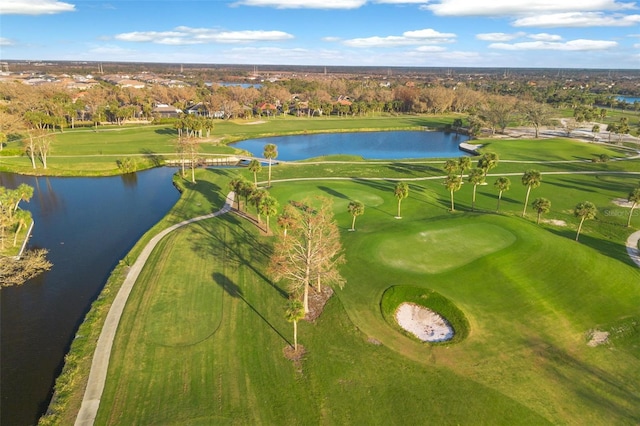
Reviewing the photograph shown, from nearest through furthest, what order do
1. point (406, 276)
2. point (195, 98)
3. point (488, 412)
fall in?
point (488, 412)
point (406, 276)
point (195, 98)

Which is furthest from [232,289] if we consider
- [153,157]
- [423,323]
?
[153,157]

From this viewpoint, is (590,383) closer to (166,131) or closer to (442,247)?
(442,247)

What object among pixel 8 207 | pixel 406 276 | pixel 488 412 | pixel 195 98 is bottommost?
pixel 488 412

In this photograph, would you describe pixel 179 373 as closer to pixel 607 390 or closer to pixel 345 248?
pixel 345 248

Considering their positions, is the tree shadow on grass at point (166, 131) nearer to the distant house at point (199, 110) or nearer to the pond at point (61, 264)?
the distant house at point (199, 110)

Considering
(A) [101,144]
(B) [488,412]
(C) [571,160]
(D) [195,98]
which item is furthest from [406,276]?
(D) [195,98]

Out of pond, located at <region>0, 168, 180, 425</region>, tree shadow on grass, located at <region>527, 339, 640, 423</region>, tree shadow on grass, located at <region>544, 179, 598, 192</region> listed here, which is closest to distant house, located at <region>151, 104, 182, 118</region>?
pond, located at <region>0, 168, 180, 425</region>

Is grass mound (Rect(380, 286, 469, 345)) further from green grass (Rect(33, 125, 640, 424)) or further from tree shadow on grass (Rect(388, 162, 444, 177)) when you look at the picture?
tree shadow on grass (Rect(388, 162, 444, 177))
